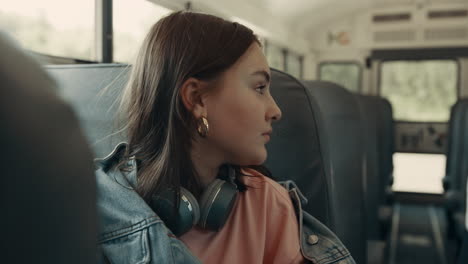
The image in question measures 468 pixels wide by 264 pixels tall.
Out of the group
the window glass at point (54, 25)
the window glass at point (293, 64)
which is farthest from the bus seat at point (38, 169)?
the window glass at point (293, 64)

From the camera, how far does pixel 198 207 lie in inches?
32.7

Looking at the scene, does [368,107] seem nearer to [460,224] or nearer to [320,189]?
[460,224]

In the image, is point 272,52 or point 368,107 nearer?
point 368,107

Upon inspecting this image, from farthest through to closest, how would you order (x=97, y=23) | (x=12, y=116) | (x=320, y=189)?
(x=97, y=23) < (x=320, y=189) < (x=12, y=116)

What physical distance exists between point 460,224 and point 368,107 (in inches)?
35.6

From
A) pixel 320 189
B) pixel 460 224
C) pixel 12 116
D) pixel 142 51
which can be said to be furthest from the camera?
pixel 460 224

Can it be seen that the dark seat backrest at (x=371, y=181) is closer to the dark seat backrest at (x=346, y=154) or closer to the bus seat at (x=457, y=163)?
the dark seat backrest at (x=346, y=154)

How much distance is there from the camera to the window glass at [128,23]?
7.18 feet

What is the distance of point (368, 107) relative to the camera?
2.95m

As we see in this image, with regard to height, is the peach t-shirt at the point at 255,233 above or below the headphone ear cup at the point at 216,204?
below

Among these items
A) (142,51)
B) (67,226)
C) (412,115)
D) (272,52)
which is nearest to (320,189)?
(142,51)

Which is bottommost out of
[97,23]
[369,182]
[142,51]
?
[369,182]

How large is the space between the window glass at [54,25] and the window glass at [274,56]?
293 centimetres

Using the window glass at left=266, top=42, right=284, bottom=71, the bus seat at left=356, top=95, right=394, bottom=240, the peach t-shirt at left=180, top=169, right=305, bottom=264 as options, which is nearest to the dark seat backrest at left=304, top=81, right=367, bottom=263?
the bus seat at left=356, top=95, right=394, bottom=240
